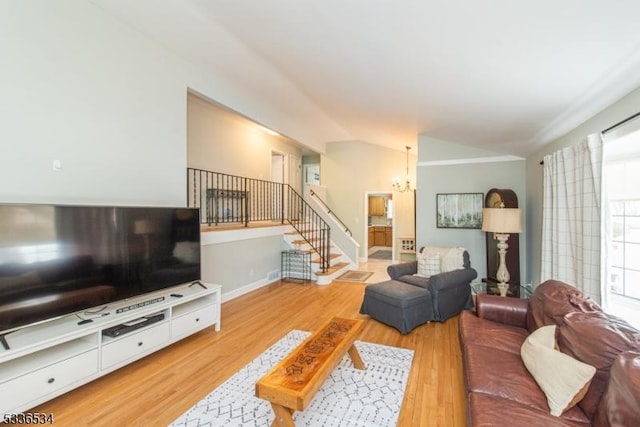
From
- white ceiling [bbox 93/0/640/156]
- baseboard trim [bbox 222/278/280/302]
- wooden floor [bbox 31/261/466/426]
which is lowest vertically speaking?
wooden floor [bbox 31/261/466/426]

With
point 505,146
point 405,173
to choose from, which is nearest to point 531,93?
point 505,146

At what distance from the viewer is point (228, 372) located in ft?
9.16

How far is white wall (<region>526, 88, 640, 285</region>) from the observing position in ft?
7.82

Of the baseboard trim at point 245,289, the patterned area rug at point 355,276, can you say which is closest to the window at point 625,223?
the patterned area rug at point 355,276

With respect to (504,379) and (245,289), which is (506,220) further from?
(245,289)

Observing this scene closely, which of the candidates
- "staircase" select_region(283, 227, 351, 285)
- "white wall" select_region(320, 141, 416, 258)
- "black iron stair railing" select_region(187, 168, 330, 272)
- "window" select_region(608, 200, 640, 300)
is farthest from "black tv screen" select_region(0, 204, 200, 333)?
"white wall" select_region(320, 141, 416, 258)

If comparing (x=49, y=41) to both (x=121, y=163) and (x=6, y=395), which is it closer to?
(x=121, y=163)

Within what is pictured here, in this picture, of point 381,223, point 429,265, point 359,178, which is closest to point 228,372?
point 429,265

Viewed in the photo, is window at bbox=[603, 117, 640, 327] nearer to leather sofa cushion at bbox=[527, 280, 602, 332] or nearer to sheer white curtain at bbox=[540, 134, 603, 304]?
sheer white curtain at bbox=[540, 134, 603, 304]

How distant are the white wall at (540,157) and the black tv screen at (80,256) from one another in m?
4.26

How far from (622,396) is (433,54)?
8.61 feet

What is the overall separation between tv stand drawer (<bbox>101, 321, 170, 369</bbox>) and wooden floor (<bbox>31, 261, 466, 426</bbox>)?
0.59 ft

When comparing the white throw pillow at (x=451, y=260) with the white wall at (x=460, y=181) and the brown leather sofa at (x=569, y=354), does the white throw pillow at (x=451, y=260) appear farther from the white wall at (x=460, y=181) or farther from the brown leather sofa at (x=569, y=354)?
the brown leather sofa at (x=569, y=354)

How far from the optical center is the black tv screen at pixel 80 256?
84.9 inches
